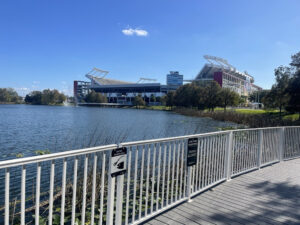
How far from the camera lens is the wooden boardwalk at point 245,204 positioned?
313 cm

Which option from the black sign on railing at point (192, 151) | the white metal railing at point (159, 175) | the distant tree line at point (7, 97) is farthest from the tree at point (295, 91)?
the distant tree line at point (7, 97)

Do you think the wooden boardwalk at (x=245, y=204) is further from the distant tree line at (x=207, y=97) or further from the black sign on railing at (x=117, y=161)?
the distant tree line at (x=207, y=97)

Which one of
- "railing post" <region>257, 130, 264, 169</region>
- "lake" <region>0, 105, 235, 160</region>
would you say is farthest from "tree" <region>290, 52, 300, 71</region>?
"railing post" <region>257, 130, 264, 169</region>

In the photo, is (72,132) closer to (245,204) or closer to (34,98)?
(245,204)

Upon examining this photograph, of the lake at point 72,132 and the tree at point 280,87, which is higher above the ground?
the tree at point 280,87

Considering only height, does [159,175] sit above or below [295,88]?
below

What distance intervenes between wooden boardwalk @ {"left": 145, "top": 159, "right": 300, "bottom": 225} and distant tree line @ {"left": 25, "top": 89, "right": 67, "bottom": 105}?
11634cm

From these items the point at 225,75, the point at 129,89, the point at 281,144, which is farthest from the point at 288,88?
the point at 129,89

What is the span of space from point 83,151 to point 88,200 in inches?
122

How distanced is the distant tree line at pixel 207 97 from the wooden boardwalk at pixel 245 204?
1676 inches

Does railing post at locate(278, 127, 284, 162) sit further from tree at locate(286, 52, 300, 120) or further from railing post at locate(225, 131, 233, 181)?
tree at locate(286, 52, 300, 120)

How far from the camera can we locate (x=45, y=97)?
10781 centimetres

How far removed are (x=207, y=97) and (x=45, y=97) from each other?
8733 cm

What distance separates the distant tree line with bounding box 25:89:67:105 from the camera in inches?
4274
